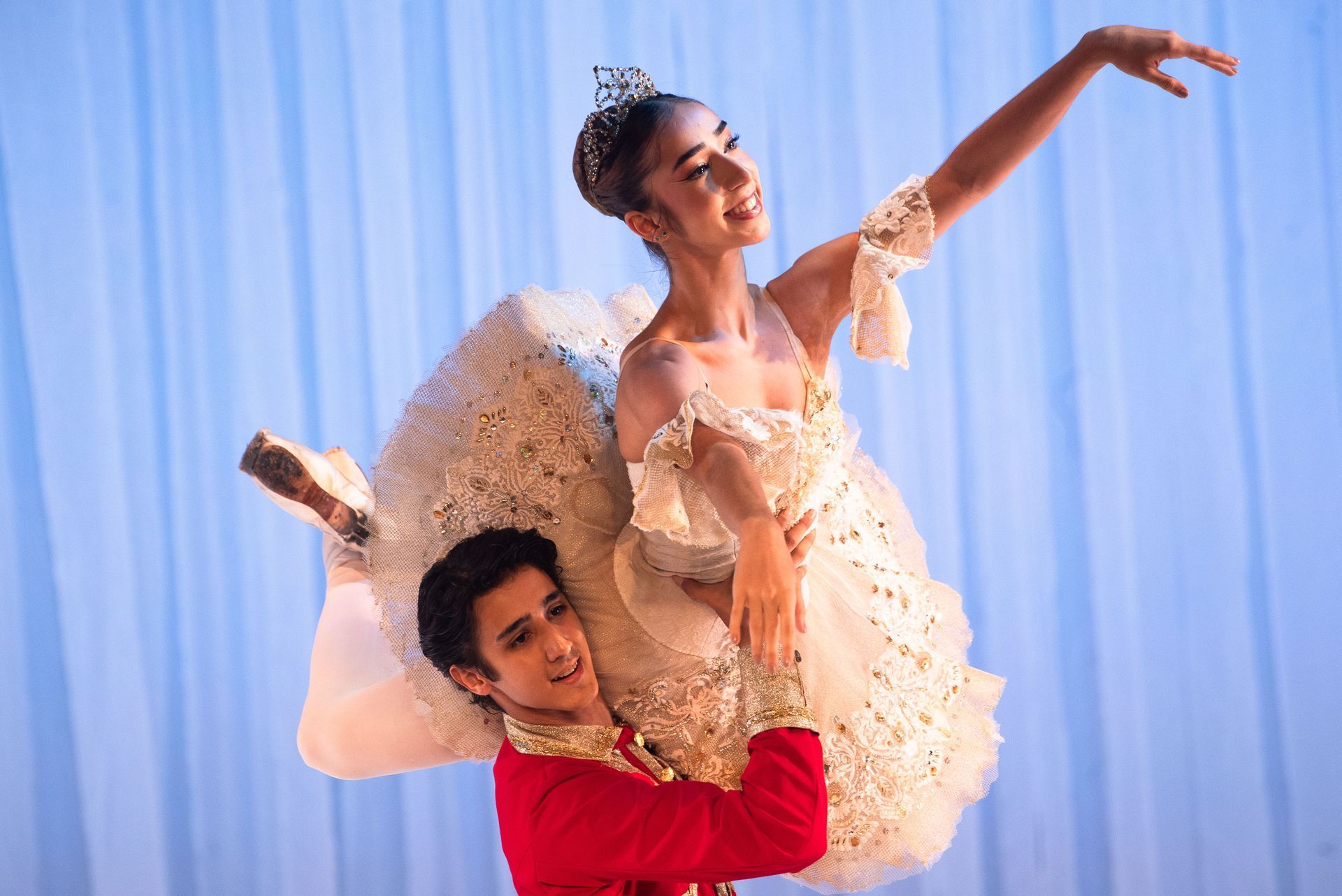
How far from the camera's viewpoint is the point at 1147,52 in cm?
150

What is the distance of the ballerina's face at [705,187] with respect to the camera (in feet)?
5.27

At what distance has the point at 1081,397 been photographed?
3.20 metres

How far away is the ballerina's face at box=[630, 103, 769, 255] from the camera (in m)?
1.61

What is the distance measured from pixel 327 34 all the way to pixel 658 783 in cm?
222

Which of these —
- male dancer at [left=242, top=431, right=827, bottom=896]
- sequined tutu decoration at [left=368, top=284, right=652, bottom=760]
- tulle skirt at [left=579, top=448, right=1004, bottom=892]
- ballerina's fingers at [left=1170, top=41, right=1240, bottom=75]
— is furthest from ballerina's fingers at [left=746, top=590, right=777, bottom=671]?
ballerina's fingers at [left=1170, top=41, right=1240, bottom=75]

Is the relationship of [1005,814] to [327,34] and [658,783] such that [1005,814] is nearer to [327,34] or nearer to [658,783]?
[658,783]

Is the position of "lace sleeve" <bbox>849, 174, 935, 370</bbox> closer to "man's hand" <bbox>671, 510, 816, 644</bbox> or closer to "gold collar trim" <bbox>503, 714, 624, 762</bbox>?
"man's hand" <bbox>671, 510, 816, 644</bbox>

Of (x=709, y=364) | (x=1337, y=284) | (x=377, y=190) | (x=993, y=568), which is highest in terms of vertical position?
(x=377, y=190)

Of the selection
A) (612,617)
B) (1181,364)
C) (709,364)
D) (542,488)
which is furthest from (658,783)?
(1181,364)

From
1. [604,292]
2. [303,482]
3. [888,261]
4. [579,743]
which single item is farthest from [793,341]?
[604,292]

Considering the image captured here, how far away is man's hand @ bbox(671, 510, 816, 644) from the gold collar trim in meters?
0.26

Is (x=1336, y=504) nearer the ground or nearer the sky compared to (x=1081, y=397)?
nearer the ground

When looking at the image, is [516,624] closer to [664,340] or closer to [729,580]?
[729,580]

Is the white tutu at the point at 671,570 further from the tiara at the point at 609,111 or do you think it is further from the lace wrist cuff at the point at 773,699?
the tiara at the point at 609,111
